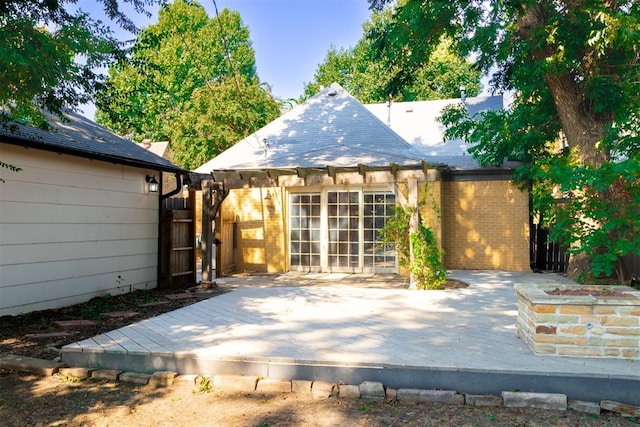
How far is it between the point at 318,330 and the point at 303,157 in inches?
264

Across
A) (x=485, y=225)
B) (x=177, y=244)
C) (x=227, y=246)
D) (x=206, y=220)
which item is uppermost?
(x=206, y=220)

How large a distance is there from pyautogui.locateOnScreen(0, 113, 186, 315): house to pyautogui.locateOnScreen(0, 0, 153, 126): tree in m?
0.52

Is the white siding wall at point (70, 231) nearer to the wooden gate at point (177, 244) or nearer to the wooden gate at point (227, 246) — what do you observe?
the wooden gate at point (177, 244)

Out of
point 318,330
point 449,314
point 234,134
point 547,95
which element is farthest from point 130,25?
point 234,134

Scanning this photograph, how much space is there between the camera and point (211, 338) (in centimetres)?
494

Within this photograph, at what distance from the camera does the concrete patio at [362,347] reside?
3639mm

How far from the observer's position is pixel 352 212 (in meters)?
11.2

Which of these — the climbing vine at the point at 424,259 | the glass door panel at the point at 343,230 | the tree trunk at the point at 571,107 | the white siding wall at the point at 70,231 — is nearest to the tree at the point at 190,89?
the white siding wall at the point at 70,231

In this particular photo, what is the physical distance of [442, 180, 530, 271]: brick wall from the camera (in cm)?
1157

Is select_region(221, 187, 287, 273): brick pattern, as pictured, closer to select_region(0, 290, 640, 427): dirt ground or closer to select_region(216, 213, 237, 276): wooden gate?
select_region(216, 213, 237, 276): wooden gate

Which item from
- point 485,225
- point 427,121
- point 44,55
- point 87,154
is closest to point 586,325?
point 44,55

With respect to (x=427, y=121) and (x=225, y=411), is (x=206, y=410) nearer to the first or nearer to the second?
(x=225, y=411)

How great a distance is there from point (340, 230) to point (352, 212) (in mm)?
525

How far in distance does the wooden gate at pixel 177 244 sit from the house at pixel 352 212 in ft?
4.27
